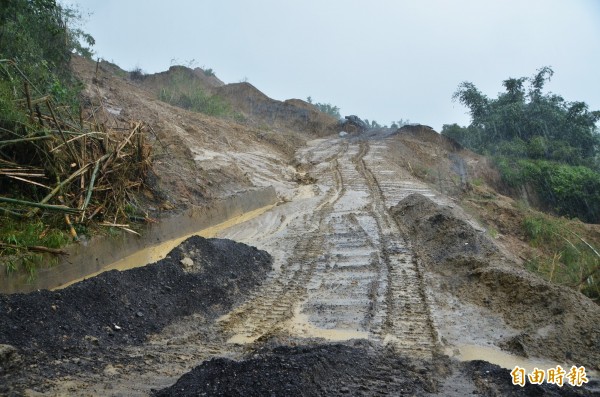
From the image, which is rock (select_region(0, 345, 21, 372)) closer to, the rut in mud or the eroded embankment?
the eroded embankment

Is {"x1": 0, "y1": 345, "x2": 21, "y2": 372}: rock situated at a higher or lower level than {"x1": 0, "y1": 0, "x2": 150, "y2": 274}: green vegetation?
lower

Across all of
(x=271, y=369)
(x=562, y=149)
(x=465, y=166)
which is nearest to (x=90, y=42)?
(x=271, y=369)

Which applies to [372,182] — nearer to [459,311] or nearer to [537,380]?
[459,311]

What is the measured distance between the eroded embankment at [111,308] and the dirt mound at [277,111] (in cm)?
2764

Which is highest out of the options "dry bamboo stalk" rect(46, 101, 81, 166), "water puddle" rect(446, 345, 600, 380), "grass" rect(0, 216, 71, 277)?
"dry bamboo stalk" rect(46, 101, 81, 166)

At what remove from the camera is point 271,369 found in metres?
3.27

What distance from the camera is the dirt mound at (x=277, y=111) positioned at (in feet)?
113

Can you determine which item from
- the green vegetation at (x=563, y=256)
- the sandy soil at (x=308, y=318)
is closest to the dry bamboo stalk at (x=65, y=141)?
the sandy soil at (x=308, y=318)

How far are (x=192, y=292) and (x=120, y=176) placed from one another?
3122 millimetres

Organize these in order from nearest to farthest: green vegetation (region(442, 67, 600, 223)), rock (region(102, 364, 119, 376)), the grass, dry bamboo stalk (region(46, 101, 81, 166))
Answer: rock (region(102, 364, 119, 376)) < the grass < dry bamboo stalk (region(46, 101, 81, 166)) < green vegetation (region(442, 67, 600, 223))

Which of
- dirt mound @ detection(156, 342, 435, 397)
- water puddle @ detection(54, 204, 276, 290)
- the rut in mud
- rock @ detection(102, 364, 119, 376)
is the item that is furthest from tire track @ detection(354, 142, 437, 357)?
water puddle @ detection(54, 204, 276, 290)

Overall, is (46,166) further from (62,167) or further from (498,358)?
(498,358)

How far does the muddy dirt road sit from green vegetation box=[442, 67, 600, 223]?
13.8 metres

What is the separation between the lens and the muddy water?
18.9 ft
